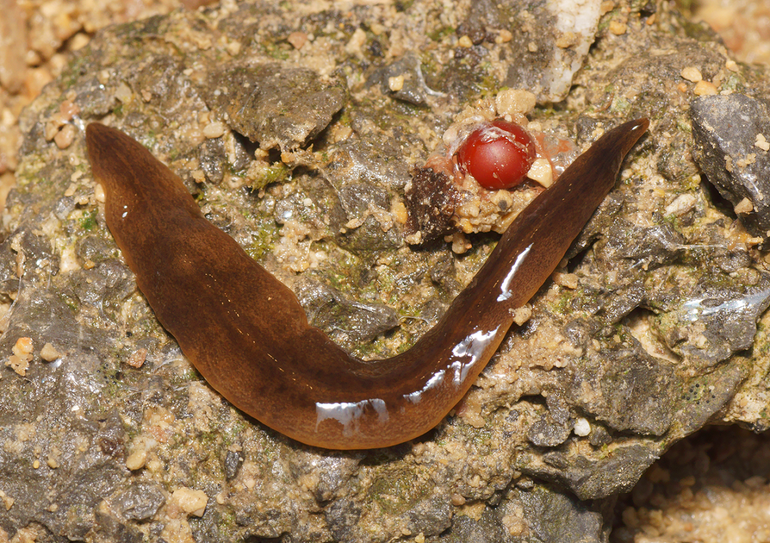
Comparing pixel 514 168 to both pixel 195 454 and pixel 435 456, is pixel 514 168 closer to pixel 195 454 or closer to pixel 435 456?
pixel 435 456

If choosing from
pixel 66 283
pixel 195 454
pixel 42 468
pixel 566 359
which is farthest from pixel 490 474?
pixel 66 283

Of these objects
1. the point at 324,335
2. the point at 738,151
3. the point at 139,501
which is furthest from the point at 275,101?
the point at 738,151

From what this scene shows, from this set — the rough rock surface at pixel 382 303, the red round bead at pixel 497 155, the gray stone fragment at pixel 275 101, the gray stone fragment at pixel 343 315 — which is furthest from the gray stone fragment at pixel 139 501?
the red round bead at pixel 497 155

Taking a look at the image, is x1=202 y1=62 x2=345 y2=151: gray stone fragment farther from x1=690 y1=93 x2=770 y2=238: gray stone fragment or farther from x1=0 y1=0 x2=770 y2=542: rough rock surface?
x1=690 y1=93 x2=770 y2=238: gray stone fragment

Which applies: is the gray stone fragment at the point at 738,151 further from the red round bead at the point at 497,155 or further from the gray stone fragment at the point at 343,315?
the gray stone fragment at the point at 343,315

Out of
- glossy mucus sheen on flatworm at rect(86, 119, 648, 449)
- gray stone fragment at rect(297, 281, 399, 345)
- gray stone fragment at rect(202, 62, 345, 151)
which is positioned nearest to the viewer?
glossy mucus sheen on flatworm at rect(86, 119, 648, 449)

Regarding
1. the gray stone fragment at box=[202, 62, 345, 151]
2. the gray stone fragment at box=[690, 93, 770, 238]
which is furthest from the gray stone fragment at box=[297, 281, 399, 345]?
the gray stone fragment at box=[690, 93, 770, 238]

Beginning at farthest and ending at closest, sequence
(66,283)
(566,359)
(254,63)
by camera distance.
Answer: (254,63) → (66,283) → (566,359)
